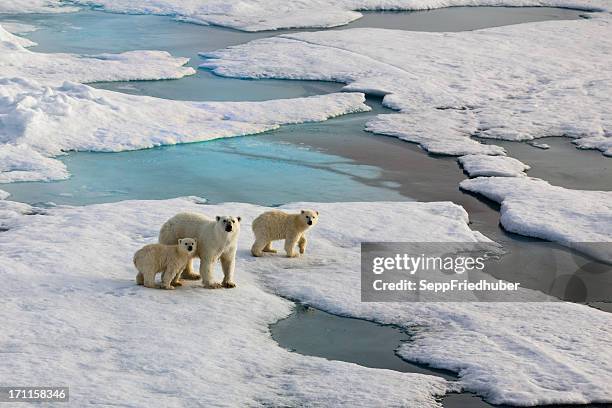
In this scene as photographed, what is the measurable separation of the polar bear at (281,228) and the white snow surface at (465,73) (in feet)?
25.1

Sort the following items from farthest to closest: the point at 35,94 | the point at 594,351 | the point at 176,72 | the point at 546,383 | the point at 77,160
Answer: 1. the point at 176,72
2. the point at 35,94
3. the point at 77,160
4. the point at 594,351
5. the point at 546,383

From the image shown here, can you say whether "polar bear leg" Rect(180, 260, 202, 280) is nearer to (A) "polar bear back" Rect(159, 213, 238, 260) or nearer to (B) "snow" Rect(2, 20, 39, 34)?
(A) "polar bear back" Rect(159, 213, 238, 260)

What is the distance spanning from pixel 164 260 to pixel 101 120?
30.8ft

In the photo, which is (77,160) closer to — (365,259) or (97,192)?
(97,192)

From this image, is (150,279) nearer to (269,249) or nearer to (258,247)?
(258,247)

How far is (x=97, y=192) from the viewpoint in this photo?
50.5 feet

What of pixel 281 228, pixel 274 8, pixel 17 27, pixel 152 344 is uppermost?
pixel 274 8

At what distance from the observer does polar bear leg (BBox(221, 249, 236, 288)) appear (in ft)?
34.9

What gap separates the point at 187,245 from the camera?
10.2m

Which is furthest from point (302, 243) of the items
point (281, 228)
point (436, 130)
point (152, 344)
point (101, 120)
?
point (436, 130)

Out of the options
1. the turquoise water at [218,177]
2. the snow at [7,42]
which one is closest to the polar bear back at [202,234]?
the turquoise water at [218,177]

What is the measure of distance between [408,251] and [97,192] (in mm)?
5566

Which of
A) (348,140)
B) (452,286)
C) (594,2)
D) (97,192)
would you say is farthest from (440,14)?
(452,286)

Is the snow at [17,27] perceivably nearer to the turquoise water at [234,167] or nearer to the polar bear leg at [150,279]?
the turquoise water at [234,167]
